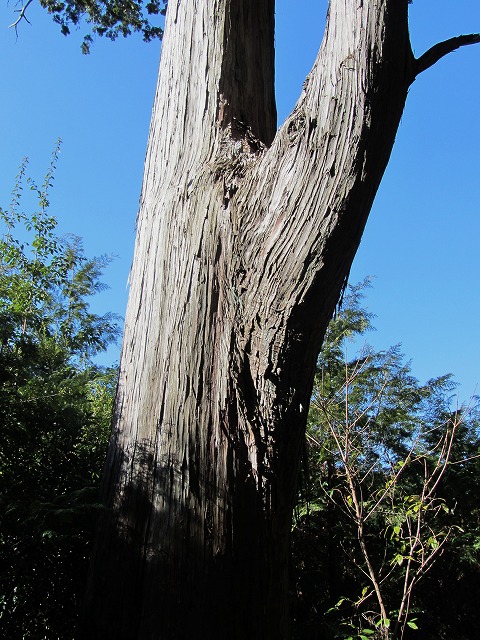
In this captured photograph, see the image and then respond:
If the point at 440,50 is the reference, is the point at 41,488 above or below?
below

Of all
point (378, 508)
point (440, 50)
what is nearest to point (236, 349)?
point (440, 50)

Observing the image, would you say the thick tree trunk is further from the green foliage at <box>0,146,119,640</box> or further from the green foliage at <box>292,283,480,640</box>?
the green foliage at <box>292,283,480,640</box>

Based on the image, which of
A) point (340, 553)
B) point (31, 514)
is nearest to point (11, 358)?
point (31, 514)

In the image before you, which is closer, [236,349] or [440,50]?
[236,349]

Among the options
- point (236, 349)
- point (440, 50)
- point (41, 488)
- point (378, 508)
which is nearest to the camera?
point (236, 349)

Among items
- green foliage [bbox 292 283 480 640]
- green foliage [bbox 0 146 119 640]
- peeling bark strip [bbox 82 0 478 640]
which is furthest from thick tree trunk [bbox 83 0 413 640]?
green foliage [bbox 292 283 480 640]

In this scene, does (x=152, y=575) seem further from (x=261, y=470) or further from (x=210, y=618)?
(x=261, y=470)

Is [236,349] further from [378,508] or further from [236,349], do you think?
[378,508]

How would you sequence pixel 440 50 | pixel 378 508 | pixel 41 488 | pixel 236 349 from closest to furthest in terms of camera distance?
1. pixel 236 349
2. pixel 440 50
3. pixel 41 488
4. pixel 378 508

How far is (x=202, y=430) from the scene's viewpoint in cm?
174

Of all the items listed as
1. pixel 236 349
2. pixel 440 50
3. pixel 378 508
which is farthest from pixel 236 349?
pixel 378 508

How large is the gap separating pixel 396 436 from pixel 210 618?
470 cm

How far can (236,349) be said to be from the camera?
1841mm

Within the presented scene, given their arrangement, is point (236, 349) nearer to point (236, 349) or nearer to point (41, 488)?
point (236, 349)
